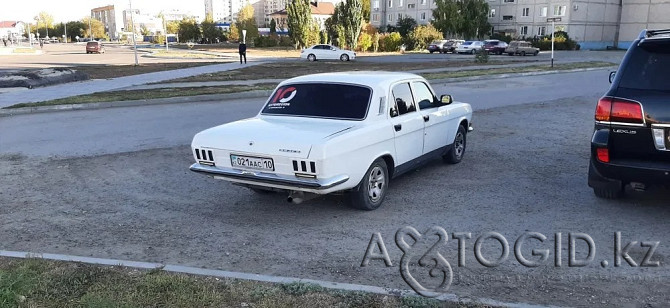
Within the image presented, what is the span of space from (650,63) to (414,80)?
2.76 meters

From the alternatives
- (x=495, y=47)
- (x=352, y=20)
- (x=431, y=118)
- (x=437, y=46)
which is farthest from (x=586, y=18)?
(x=431, y=118)

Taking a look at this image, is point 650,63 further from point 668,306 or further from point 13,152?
point 13,152

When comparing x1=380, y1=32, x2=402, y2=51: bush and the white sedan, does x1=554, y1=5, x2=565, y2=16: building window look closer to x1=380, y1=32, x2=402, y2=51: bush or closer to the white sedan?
x1=380, y1=32, x2=402, y2=51: bush

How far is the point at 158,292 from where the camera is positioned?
378 cm

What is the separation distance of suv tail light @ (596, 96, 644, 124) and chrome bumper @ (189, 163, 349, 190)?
8.21 feet

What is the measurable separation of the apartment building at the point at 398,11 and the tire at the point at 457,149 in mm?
78626

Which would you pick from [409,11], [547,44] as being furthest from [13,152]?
[409,11]

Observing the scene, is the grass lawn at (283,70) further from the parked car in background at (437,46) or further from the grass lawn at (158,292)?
the parked car in background at (437,46)

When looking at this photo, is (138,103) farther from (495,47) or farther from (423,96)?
(495,47)

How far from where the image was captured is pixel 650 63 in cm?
508

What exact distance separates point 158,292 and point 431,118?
4.24m

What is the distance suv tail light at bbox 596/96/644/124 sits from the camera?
4941mm

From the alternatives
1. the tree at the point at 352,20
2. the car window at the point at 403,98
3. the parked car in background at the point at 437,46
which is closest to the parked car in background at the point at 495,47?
the parked car in background at the point at 437,46

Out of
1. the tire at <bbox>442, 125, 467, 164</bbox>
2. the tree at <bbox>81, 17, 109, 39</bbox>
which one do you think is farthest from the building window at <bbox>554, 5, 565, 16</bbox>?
the tree at <bbox>81, 17, 109, 39</bbox>
